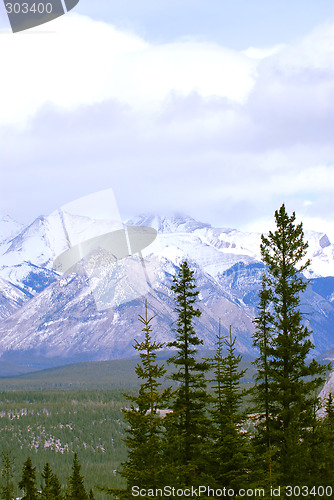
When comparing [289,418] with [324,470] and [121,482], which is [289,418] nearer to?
[324,470]

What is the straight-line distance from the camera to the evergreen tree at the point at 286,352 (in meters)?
34.3

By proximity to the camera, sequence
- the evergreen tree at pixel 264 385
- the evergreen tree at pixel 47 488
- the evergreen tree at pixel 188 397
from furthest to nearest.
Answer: the evergreen tree at pixel 47 488
the evergreen tree at pixel 264 385
the evergreen tree at pixel 188 397

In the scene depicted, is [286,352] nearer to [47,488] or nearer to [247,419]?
[247,419]

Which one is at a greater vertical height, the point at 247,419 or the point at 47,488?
the point at 247,419

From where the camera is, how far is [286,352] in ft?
116

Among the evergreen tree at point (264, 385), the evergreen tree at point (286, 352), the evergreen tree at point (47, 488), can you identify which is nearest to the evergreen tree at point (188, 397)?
the evergreen tree at point (264, 385)

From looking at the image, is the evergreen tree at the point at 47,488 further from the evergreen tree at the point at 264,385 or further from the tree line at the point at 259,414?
the tree line at the point at 259,414

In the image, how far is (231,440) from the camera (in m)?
25.4

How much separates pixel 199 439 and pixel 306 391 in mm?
6742

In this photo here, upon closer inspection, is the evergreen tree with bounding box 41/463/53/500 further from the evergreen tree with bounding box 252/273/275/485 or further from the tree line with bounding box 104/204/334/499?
the tree line with bounding box 104/204/334/499

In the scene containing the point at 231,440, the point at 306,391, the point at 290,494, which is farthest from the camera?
the point at 306,391

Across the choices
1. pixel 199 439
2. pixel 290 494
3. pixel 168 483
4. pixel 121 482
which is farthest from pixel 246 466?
pixel 121 482

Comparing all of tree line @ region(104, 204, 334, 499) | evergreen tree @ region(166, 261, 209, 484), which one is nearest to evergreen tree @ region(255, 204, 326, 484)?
tree line @ region(104, 204, 334, 499)

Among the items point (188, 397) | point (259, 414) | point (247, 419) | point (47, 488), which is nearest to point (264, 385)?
point (259, 414)
